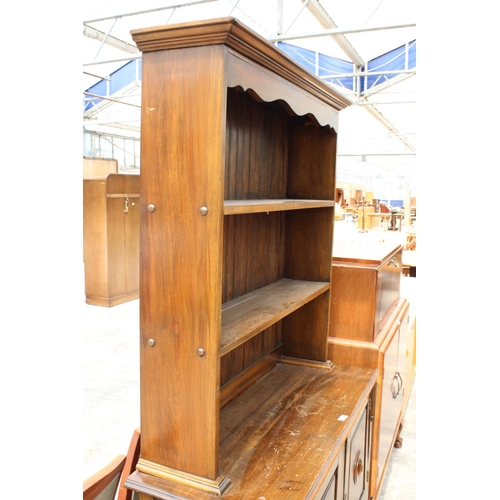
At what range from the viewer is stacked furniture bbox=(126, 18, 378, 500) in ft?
4.09

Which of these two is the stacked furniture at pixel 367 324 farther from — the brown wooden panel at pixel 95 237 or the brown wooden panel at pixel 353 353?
A: the brown wooden panel at pixel 95 237

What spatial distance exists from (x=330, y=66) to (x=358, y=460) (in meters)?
7.30

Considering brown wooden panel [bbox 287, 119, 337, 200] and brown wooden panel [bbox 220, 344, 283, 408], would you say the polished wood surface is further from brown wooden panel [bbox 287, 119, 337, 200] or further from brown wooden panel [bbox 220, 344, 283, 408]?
brown wooden panel [bbox 287, 119, 337, 200]

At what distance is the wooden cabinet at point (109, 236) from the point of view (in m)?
6.01

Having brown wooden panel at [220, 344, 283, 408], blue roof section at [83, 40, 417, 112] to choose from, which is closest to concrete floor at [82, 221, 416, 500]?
brown wooden panel at [220, 344, 283, 408]

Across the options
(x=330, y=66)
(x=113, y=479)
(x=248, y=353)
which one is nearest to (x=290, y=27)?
(x=330, y=66)

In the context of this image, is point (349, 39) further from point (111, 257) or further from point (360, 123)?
point (360, 123)

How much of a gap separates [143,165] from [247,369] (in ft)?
3.52

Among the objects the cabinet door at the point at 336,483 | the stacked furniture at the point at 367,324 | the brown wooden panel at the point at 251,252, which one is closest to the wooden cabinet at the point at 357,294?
the stacked furniture at the point at 367,324

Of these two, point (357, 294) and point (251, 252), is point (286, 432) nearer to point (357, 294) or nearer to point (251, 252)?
point (251, 252)

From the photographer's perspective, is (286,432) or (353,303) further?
(353,303)

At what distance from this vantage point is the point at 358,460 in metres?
2.12

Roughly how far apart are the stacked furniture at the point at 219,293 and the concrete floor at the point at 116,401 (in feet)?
3.62

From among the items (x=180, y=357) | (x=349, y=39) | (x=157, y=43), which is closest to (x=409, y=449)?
(x=180, y=357)
